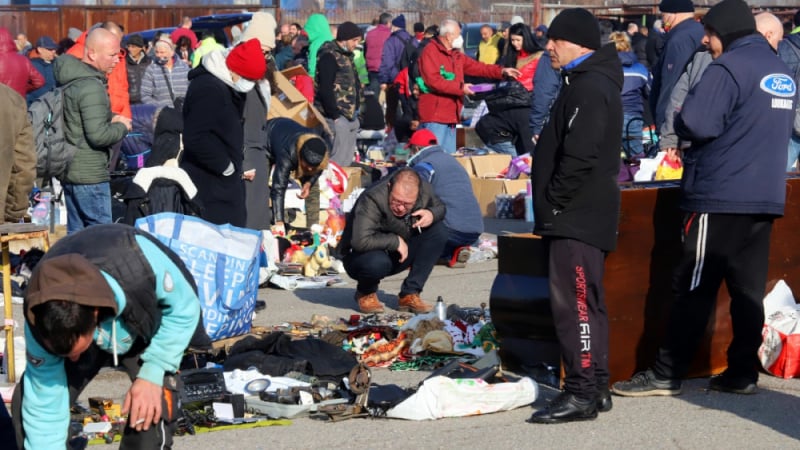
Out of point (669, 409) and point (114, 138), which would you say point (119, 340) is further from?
point (114, 138)

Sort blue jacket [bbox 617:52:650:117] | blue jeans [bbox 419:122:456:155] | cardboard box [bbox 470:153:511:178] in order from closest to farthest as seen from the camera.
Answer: blue jacket [bbox 617:52:650:117] → blue jeans [bbox 419:122:456:155] → cardboard box [bbox 470:153:511:178]

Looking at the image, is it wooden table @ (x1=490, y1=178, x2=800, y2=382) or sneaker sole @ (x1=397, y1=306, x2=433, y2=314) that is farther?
sneaker sole @ (x1=397, y1=306, x2=433, y2=314)

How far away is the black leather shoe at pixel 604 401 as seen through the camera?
622 centimetres

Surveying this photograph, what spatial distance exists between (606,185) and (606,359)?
90 centimetres

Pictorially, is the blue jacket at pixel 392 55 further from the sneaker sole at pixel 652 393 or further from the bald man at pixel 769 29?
the sneaker sole at pixel 652 393

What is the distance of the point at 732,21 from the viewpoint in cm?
634

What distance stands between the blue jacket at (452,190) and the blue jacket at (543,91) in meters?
3.03

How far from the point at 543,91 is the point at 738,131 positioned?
264 inches

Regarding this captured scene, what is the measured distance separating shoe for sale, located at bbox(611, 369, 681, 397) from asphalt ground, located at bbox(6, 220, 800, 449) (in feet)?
0.12

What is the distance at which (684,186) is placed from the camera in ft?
20.8

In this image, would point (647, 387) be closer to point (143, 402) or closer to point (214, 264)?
point (214, 264)

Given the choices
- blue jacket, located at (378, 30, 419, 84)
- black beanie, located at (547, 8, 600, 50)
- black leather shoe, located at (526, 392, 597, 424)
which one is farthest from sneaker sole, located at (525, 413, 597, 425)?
blue jacket, located at (378, 30, 419, 84)

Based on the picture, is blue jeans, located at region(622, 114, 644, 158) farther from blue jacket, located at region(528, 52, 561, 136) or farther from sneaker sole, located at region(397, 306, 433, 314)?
sneaker sole, located at region(397, 306, 433, 314)

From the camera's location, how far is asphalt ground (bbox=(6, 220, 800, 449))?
5836 mm
